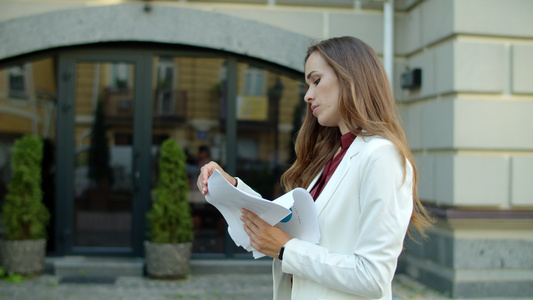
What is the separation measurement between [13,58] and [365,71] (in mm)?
5661

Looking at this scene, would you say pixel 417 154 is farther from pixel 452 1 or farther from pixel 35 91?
pixel 35 91

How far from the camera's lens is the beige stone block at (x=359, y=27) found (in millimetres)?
6094

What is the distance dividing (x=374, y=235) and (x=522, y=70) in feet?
14.6

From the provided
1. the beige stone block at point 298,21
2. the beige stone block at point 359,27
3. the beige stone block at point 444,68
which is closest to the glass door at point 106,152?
the beige stone block at point 298,21

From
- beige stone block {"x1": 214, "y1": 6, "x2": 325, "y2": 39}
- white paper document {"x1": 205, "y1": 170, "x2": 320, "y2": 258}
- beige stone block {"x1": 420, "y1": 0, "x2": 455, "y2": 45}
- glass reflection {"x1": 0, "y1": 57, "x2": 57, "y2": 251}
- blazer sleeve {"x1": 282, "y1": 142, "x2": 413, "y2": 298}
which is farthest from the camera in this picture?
glass reflection {"x1": 0, "y1": 57, "x2": 57, "y2": 251}

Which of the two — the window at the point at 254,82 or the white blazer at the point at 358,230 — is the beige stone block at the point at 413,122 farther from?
the white blazer at the point at 358,230

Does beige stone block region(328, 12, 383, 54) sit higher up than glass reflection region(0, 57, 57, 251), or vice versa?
beige stone block region(328, 12, 383, 54)

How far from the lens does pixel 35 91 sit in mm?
6371

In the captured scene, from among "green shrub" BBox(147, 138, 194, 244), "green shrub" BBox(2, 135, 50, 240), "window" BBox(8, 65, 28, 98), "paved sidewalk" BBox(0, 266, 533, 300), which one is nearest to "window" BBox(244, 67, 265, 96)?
"green shrub" BBox(147, 138, 194, 244)

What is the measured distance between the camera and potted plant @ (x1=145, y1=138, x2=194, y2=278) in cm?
575

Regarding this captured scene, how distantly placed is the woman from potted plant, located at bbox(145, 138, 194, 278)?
13.1ft

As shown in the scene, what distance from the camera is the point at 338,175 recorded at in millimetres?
1657

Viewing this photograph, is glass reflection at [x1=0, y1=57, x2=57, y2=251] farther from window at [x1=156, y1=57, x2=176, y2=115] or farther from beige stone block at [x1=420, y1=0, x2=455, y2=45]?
beige stone block at [x1=420, y1=0, x2=455, y2=45]

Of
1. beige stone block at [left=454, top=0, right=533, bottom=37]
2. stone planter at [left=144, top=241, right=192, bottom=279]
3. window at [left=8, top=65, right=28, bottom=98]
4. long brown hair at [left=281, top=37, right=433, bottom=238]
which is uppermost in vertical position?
beige stone block at [left=454, top=0, right=533, bottom=37]
